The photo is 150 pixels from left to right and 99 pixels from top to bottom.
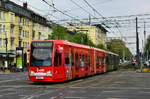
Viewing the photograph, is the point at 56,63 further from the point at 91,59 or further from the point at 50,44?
the point at 91,59

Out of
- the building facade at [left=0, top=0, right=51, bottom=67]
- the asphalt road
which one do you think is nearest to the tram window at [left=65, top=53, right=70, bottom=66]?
the asphalt road

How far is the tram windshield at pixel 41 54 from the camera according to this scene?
26.1m

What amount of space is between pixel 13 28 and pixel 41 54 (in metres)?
54.5

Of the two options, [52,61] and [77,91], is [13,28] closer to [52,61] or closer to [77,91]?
[52,61]

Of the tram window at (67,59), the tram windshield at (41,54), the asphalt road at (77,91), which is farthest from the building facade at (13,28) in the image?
the asphalt road at (77,91)

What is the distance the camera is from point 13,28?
79625mm

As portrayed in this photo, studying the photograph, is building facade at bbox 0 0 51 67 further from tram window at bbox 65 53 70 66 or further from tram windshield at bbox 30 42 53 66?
tram windshield at bbox 30 42 53 66

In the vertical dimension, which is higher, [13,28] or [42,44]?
[13,28]

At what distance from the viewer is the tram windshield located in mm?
26127

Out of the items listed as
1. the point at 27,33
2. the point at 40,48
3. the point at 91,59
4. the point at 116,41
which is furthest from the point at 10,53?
the point at 116,41

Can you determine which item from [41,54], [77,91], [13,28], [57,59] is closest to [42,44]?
[41,54]

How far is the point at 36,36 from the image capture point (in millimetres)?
95500

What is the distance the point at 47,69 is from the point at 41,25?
71.7 meters

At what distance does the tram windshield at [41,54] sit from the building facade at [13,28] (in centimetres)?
4136
